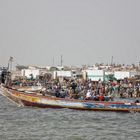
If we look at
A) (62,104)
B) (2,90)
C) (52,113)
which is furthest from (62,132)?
(2,90)

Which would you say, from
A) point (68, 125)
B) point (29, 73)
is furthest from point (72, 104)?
point (29, 73)

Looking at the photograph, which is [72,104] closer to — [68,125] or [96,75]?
[68,125]

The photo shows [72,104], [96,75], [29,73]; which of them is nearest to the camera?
[72,104]

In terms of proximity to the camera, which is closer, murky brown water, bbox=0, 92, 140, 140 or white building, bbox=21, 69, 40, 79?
murky brown water, bbox=0, 92, 140, 140

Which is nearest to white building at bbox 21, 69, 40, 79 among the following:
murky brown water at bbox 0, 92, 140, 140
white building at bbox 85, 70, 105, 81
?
white building at bbox 85, 70, 105, 81

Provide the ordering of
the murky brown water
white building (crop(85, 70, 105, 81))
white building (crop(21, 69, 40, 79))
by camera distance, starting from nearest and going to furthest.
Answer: the murky brown water → white building (crop(85, 70, 105, 81)) → white building (crop(21, 69, 40, 79))

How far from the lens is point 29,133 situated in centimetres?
2406

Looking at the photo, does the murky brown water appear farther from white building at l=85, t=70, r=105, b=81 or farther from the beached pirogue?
white building at l=85, t=70, r=105, b=81

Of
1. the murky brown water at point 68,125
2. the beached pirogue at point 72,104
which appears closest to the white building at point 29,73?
the beached pirogue at point 72,104

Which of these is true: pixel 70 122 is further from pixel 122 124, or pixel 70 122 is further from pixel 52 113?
pixel 52 113

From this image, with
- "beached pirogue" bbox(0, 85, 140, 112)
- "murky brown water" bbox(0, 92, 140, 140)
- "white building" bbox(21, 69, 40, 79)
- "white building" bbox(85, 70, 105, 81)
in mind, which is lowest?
"murky brown water" bbox(0, 92, 140, 140)

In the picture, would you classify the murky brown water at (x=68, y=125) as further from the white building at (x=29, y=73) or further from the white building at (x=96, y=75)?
A: the white building at (x=29, y=73)

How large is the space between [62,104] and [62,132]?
38.1 feet

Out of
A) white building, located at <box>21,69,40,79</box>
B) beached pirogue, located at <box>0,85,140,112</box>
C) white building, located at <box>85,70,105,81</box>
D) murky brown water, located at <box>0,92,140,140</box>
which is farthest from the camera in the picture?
white building, located at <box>21,69,40,79</box>
